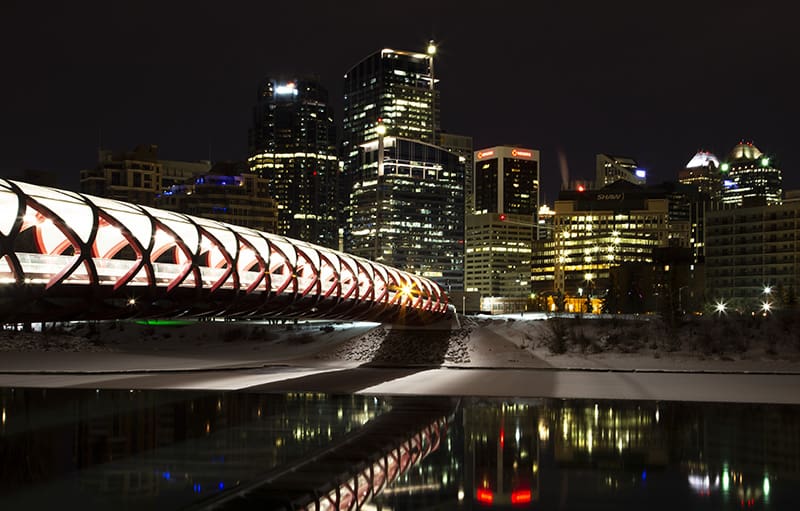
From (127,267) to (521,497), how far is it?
72.4 ft

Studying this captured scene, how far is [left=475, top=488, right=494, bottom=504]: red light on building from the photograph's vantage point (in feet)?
64.6

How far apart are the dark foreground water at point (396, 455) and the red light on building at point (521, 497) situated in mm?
78

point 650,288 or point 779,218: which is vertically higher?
point 779,218

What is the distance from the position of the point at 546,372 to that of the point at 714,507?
40.8m

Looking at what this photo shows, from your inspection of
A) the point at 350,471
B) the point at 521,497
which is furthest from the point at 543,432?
the point at 521,497

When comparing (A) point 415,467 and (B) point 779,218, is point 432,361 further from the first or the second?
(B) point 779,218

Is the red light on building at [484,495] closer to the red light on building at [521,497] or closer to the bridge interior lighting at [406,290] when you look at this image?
the red light on building at [521,497]

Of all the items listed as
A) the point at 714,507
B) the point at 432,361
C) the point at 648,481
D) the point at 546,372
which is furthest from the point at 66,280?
the point at 432,361

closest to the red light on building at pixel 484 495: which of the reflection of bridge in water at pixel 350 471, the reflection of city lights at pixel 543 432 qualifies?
the reflection of bridge in water at pixel 350 471

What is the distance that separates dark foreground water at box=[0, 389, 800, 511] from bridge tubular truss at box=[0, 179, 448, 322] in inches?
184

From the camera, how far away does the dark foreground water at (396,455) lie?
19844mm

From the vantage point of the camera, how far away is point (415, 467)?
76.0 ft

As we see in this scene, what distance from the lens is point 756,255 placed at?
637 ft

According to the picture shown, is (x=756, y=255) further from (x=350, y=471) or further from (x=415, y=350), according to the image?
(x=350, y=471)
